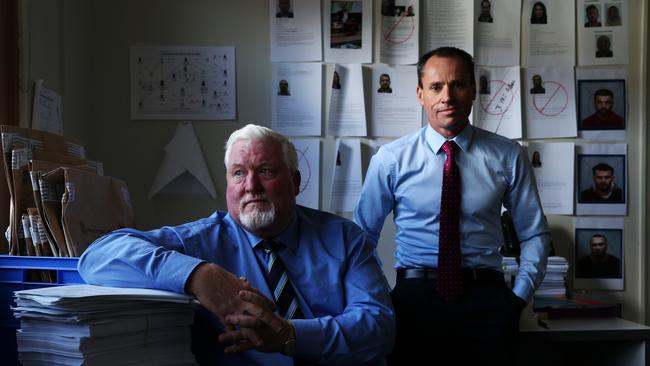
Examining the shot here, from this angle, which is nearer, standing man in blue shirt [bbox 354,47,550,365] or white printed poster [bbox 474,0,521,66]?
standing man in blue shirt [bbox 354,47,550,365]

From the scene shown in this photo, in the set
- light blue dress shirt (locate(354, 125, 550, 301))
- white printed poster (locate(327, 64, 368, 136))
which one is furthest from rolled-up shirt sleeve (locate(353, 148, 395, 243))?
white printed poster (locate(327, 64, 368, 136))

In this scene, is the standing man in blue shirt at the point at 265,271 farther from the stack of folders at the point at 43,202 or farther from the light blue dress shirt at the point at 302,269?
the stack of folders at the point at 43,202

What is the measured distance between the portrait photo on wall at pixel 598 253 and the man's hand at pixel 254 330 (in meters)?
1.99

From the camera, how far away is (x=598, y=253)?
2.98 metres

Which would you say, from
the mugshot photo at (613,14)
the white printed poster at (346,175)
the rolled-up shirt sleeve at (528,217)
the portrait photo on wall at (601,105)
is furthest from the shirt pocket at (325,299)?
the mugshot photo at (613,14)

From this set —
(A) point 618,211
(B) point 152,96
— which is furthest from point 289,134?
(A) point 618,211

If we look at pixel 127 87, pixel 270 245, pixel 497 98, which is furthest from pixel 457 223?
pixel 127 87

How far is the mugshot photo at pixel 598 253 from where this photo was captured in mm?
2982

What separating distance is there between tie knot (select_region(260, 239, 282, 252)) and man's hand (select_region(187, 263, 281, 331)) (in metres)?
0.27

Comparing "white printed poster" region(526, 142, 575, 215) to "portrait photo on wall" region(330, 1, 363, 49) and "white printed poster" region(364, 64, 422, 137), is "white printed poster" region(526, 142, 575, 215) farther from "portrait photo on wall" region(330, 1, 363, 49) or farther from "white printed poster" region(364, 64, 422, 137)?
"portrait photo on wall" region(330, 1, 363, 49)

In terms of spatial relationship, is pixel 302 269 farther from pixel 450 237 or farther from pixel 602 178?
pixel 602 178

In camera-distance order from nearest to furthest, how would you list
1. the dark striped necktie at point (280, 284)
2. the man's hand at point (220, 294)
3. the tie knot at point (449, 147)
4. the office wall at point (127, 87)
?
1. the man's hand at point (220, 294)
2. the dark striped necktie at point (280, 284)
3. the tie knot at point (449, 147)
4. the office wall at point (127, 87)

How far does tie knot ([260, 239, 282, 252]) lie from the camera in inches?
65.6

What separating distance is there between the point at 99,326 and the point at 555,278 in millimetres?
2067
